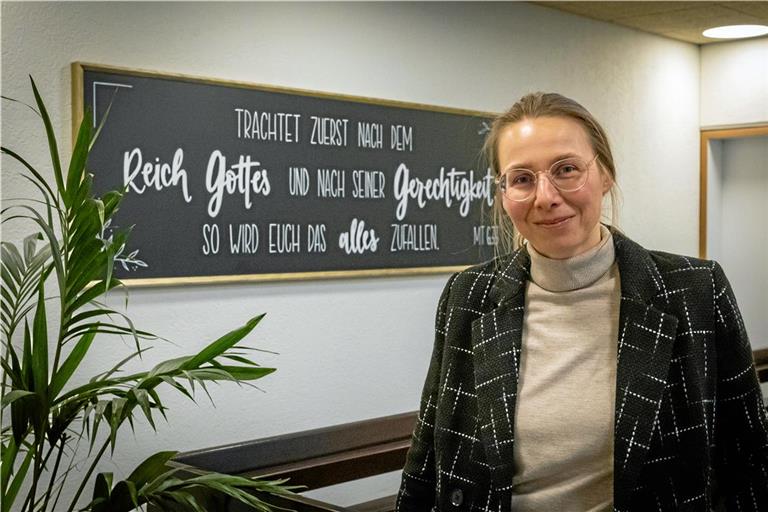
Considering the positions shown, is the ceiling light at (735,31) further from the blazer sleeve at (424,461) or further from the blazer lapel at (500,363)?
the blazer sleeve at (424,461)

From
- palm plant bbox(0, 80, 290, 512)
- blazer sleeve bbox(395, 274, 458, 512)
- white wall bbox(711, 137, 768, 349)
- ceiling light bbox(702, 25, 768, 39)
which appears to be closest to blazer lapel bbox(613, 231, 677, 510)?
blazer sleeve bbox(395, 274, 458, 512)

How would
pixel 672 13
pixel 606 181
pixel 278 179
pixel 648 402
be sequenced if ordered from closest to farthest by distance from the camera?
pixel 648 402, pixel 606 181, pixel 278 179, pixel 672 13

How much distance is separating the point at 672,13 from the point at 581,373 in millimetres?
3661

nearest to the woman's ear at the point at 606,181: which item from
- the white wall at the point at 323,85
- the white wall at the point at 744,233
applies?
the white wall at the point at 323,85

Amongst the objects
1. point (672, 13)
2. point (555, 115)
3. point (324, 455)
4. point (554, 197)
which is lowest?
point (324, 455)

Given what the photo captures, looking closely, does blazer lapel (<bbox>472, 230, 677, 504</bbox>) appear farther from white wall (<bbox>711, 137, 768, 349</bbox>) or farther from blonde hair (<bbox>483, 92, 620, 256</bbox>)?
white wall (<bbox>711, 137, 768, 349</bbox>)

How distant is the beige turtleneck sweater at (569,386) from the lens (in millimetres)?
1539

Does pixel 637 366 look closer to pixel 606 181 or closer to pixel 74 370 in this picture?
pixel 606 181

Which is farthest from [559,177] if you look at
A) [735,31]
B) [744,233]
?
[744,233]

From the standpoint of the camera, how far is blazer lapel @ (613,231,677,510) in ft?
4.87

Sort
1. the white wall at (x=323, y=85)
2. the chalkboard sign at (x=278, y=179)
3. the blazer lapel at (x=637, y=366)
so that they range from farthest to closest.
Result: the chalkboard sign at (x=278, y=179) → the white wall at (x=323, y=85) → the blazer lapel at (x=637, y=366)

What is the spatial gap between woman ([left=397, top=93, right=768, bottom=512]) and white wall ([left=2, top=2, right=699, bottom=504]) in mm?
1791

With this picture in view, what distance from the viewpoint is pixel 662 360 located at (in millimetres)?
1527

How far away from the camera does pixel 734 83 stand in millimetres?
5625
